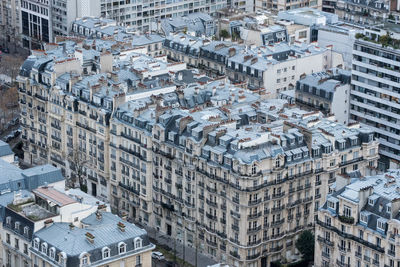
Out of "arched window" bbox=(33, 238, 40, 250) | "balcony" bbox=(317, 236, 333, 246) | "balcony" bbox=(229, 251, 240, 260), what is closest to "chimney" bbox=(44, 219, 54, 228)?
"arched window" bbox=(33, 238, 40, 250)

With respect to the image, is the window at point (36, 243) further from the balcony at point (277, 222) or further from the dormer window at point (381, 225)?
the dormer window at point (381, 225)

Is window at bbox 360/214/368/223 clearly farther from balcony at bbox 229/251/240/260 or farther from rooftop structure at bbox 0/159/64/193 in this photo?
rooftop structure at bbox 0/159/64/193

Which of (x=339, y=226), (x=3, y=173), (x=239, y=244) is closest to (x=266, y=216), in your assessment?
(x=239, y=244)

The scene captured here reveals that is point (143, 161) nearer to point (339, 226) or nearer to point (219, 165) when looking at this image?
point (219, 165)

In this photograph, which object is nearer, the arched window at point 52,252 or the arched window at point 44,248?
the arched window at point 52,252

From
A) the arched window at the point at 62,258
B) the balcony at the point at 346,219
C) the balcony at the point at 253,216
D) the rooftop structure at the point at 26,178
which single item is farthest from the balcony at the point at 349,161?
the arched window at the point at 62,258
